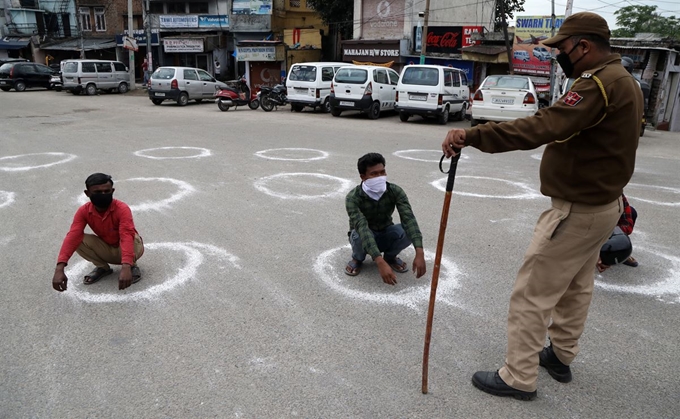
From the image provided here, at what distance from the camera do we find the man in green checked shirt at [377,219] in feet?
13.4

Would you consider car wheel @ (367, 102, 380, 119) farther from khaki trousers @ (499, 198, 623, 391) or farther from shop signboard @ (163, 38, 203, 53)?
shop signboard @ (163, 38, 203, 53)

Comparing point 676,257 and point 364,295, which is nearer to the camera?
point 364,295

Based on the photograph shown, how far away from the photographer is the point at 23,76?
28.2 m

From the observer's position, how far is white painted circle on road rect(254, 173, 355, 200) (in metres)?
7.05

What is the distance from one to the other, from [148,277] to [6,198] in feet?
12.0

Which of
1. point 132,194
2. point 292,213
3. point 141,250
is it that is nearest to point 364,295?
point 141,250

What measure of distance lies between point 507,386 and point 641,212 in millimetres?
4632

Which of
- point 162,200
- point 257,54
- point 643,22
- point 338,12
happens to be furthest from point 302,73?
point 643,22

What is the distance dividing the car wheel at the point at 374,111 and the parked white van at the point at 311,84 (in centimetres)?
195

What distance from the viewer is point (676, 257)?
498cm

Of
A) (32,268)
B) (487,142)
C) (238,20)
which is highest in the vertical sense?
(238,20)

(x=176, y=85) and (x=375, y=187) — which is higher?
(x=176, y=85)

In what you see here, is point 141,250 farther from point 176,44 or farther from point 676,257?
point 176,44

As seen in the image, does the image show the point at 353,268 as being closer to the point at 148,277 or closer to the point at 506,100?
the point at 148,277
